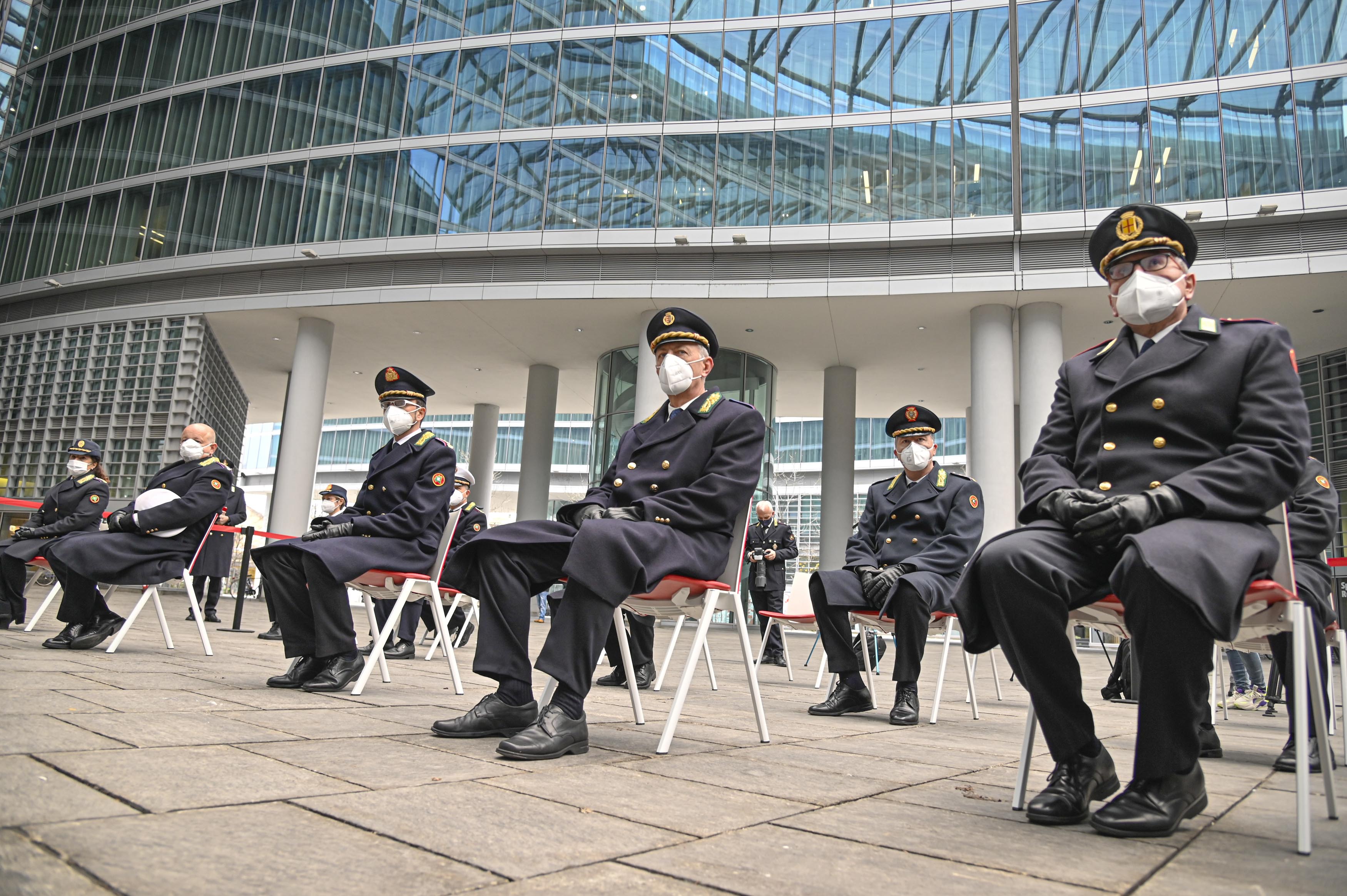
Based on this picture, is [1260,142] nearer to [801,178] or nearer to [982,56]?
[982,56]

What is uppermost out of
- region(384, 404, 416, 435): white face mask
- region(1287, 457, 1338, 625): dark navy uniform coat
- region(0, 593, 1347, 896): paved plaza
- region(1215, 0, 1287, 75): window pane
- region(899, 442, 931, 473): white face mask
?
region(1215, 0, 1287, 75): window pane

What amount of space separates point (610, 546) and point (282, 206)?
64.0ft

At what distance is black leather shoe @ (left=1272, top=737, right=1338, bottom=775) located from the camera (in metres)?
3.43

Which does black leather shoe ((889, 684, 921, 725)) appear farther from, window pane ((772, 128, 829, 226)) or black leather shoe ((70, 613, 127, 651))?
window pane ((772, 128, 829, 226))

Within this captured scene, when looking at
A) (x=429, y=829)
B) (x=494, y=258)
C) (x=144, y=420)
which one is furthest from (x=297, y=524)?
(x=429, y=829)

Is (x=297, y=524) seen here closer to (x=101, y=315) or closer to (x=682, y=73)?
(x=101, y=315)

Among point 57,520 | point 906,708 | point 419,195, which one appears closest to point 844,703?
point 906,708

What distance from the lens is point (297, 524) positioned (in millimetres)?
19422

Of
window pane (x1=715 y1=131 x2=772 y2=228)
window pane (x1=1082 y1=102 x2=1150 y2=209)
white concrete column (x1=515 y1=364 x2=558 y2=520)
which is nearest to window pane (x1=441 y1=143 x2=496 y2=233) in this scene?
window pane (x1=715 y1=131 x2=772 y2=228)

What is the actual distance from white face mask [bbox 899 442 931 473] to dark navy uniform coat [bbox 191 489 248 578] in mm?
7529

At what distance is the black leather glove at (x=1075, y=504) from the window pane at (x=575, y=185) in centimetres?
1663

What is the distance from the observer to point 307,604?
15.1 ft

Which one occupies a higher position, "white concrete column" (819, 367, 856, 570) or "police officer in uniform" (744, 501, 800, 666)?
"white concrete column" (819, 367, 856, 570)

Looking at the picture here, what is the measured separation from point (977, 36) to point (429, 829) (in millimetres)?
19018
